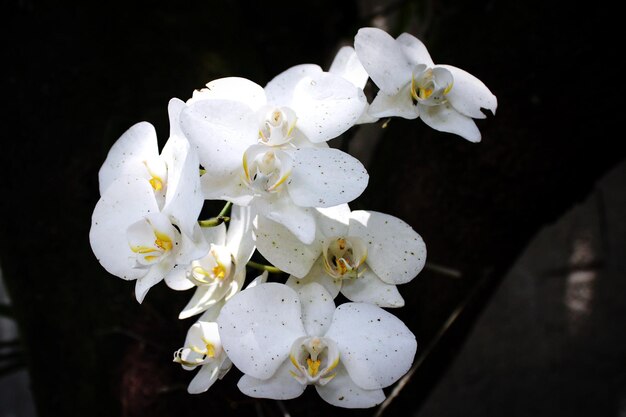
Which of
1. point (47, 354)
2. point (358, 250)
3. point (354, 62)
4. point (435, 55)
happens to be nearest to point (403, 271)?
point (358, 250)

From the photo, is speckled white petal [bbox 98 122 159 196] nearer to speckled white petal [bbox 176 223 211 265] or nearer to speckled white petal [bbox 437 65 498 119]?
speckled white petal [bbox 176 223 211 265]

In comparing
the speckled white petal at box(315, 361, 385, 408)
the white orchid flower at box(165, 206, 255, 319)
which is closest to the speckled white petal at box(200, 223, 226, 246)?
the white orchid flower at box(165, 206, 255, 319)

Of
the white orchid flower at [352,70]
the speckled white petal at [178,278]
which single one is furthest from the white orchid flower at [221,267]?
the white orchid flower at [352,70]

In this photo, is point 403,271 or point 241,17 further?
point 241,17

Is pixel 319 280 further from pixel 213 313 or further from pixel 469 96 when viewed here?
pixel 469 96

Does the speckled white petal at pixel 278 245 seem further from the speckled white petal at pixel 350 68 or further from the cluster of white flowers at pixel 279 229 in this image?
the speckled white petal at pixel 350 68

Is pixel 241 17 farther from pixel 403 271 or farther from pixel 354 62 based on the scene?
pixel 403 271

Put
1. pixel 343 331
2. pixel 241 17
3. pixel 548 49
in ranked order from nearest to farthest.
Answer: pixel 343 331 < pixel 548 49 < pixel 241 17

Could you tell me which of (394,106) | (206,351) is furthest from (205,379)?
(394,106)
